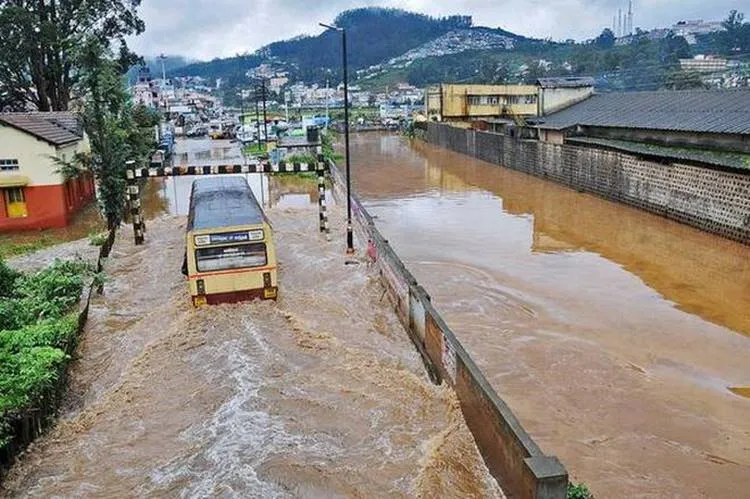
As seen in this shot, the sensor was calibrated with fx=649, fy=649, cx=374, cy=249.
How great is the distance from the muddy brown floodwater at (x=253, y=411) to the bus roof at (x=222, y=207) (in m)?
1.89

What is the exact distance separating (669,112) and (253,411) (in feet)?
85.5

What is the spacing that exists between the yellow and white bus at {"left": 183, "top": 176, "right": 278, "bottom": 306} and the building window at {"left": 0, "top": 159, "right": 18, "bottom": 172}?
500 inches

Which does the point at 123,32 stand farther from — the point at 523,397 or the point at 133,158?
the point at 523,397

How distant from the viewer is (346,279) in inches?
674

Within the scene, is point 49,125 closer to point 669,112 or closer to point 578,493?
point 578,493

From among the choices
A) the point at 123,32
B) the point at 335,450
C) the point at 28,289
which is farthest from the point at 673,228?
the point at 123,32

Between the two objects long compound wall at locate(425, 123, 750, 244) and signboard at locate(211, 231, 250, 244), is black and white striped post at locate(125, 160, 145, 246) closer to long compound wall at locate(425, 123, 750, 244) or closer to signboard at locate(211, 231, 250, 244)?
signboard at locate(211, 231, 250, 244)

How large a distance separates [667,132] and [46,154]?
24.6 meters

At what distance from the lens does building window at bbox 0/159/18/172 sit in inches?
929

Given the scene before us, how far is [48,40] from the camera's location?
3247 centimetres

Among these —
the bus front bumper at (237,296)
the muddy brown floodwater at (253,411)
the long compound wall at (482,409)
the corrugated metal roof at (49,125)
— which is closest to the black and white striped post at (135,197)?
the corrugated metal roof at (49,125)

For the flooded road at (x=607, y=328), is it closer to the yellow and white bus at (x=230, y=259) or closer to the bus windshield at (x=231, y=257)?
the yellow and white bus at (x=230, y=259)

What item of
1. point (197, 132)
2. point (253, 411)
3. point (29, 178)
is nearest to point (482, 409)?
point (253, 411)

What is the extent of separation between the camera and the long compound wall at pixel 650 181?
67.3ft
